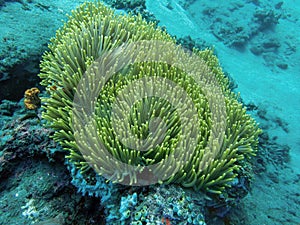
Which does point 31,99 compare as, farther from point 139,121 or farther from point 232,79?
point 232,79

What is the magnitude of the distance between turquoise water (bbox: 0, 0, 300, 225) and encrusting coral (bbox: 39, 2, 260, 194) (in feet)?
1.55

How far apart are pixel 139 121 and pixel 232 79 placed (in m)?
6.00

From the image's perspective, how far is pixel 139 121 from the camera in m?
3.04

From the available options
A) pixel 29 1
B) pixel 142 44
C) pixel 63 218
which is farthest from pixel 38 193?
pixel 29 1

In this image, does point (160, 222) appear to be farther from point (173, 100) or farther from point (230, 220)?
point (230, 220)

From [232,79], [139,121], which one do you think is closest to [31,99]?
[139,121]

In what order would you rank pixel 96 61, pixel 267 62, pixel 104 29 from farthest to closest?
pixel 267 62 → pixel 104 29 → pixel 96 61

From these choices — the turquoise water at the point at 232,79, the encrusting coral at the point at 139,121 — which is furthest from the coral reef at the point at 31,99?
the encrusting coral at the point at 139,121

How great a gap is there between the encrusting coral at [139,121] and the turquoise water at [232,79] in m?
0.47

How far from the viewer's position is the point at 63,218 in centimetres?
294

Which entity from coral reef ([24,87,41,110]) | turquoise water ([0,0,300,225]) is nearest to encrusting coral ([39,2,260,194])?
coral reef ([24,87,41,110])

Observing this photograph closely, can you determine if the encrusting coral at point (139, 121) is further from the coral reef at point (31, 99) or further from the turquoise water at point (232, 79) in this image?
the turquoise water at point (232, 79)

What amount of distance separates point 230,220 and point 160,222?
5.89 feet

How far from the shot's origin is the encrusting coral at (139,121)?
2852 millimetres
